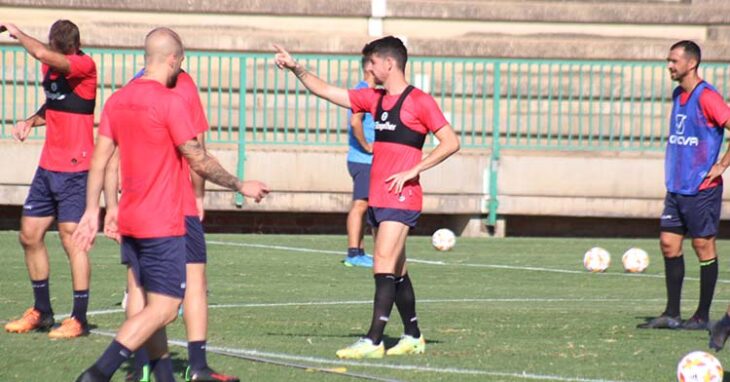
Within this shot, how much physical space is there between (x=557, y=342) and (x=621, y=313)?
6.38 feet

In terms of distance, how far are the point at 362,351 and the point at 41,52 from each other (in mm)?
2817

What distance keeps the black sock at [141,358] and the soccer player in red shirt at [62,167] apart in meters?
2.15

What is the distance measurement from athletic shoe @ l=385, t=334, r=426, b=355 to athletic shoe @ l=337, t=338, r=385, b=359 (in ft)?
0.42

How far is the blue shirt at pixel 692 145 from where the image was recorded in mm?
11242

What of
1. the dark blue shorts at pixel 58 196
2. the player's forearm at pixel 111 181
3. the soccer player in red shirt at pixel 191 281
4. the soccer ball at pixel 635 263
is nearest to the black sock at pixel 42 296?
the dark blue shorts at pixel 58 196

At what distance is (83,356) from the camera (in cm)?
927

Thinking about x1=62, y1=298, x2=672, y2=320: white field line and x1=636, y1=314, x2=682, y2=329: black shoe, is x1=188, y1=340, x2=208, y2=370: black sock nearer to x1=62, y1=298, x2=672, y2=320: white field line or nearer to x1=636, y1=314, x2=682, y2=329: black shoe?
x1=62, y1=298, x2=672, y2=320: white field line

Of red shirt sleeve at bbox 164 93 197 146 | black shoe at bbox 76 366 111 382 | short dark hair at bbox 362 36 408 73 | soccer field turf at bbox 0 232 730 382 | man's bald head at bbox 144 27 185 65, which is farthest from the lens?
short dark hair at bbox 362 36 408 73

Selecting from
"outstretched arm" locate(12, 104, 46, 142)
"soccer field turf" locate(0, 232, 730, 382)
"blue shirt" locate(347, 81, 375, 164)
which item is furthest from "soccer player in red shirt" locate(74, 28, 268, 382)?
"blue shirt" locate(347, 81, 375, 164)

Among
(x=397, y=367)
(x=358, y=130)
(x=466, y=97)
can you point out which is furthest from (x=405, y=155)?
(x=466, y=97)

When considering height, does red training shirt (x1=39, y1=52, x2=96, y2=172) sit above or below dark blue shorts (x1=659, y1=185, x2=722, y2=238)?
above

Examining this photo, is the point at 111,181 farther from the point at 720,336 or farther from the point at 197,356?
the point at 720,336

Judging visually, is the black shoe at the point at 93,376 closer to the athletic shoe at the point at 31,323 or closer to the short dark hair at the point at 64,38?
the athletic shoe at the point at 31,323

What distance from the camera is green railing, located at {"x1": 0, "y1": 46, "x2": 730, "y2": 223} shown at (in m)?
20.8
